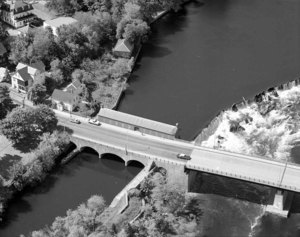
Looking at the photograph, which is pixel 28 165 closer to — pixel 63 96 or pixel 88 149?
pixel 88 149

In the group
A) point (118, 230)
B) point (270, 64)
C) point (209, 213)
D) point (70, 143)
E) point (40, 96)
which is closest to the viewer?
point (118, 230)

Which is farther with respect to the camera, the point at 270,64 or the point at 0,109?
the point at 270,64

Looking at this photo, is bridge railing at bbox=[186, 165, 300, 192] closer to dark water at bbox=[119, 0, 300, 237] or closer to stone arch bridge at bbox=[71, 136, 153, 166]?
dark water at bbox=[119, 0, 300, 237]

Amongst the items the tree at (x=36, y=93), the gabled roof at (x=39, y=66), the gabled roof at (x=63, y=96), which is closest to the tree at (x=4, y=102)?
the tree at (x=36, y=93)

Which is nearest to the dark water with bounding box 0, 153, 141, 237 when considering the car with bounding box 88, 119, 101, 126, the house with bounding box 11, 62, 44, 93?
the car with bounding box 88, 119, 101, 126

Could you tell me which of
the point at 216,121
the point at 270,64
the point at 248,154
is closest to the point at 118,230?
the point at 248,154

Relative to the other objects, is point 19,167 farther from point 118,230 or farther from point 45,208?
point 118,230

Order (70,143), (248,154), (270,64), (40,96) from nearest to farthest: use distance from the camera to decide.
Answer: (248,154) < (70,143) < (40,96) < (270,64)
